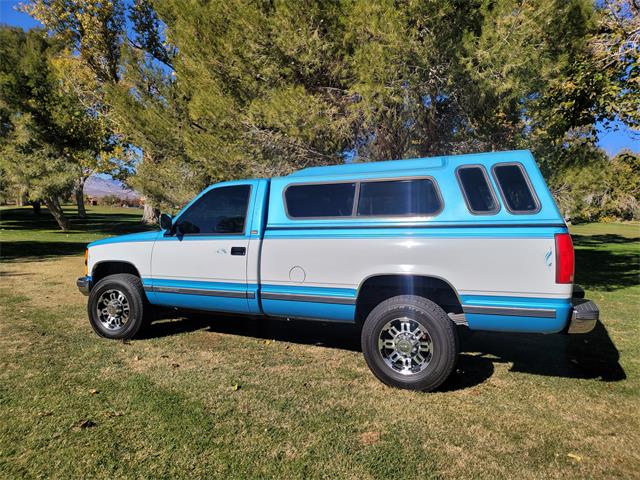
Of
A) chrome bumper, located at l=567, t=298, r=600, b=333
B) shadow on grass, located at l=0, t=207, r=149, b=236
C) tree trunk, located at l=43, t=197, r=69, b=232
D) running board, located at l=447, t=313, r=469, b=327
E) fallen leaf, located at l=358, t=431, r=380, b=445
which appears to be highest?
tree trunk, located at l=43, t=197, r=69, b=232

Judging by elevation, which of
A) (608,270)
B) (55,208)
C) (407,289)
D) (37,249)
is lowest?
(608,270)

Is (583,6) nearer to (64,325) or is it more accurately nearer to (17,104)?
(64,325)

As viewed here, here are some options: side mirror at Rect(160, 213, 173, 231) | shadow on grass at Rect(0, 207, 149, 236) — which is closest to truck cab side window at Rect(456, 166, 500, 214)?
side mirror at Rect(160, 213, 173, 231)

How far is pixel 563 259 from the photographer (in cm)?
351

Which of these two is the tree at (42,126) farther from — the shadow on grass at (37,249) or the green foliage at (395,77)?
the green foliage at (395,77)

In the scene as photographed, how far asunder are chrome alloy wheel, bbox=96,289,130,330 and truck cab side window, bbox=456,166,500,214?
416 cm

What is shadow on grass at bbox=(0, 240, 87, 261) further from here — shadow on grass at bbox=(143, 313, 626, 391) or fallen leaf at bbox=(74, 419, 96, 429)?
fallen leaf at bbox=(74, 419, 96, 429)

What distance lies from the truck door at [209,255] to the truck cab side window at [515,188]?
2532 mm

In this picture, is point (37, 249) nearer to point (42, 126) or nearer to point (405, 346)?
point (42, 126)

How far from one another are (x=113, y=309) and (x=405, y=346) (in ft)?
12.0

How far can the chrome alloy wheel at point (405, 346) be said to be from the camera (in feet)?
13.3

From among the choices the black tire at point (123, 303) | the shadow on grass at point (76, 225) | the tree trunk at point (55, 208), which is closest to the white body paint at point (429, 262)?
the black tire at point (123, 303)

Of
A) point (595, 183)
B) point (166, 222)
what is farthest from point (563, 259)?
point (595, 183)

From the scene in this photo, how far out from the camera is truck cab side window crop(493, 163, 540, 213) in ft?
12.3
